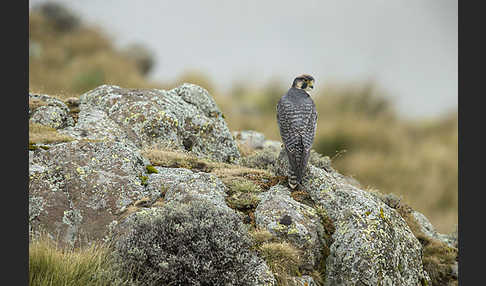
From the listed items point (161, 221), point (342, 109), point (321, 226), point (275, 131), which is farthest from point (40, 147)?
point (342, 109)

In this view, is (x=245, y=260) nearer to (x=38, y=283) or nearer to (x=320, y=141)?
(x=38, y=283)

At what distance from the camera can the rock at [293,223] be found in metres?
5.76

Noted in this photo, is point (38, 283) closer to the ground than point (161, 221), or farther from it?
closer to the ground

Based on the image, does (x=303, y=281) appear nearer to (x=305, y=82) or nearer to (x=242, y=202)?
(x=242, y=202)

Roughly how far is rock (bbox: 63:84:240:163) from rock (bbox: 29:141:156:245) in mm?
Answer: 1794

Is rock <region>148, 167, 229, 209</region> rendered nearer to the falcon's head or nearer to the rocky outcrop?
the rocky outcrop

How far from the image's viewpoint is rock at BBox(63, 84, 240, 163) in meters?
8.65

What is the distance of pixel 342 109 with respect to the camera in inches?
997

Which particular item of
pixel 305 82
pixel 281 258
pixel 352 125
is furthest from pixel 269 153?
pixel 352 125

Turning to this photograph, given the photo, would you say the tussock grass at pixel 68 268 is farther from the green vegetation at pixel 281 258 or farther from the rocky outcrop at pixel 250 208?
the green vegetation at pixel 281 258

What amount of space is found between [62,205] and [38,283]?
149cm

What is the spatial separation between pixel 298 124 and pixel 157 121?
329cm

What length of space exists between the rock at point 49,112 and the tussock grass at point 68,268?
12.5ft

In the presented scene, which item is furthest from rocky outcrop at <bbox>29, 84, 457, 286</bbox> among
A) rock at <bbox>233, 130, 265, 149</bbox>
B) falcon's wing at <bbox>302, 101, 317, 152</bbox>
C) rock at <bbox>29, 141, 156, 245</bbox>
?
rock at <bbox>233, 130, 265, 149</bbox>
